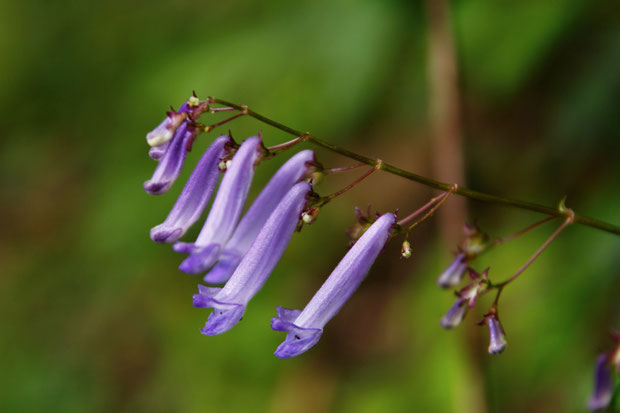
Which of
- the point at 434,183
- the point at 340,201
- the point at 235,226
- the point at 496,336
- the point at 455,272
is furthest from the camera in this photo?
the point at 340,201

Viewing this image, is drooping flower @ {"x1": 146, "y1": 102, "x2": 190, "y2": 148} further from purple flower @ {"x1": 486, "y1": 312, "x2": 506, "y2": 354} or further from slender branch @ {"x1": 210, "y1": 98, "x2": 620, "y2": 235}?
purple flower @ {"x1": 486, "y1": 312, "x2": 506, "y2": 354}

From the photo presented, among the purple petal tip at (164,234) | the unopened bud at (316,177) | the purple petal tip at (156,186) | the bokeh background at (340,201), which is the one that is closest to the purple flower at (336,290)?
the unopened bud at (316,177)

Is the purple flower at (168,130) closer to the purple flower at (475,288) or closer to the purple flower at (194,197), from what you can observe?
the purple flower at (194,197)

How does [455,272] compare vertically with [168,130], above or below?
above

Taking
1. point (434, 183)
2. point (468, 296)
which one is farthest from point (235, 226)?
point (468, 296)

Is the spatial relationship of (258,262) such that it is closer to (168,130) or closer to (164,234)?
(164,234)

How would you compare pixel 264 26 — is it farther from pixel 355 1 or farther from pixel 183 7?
pixel 183 7
